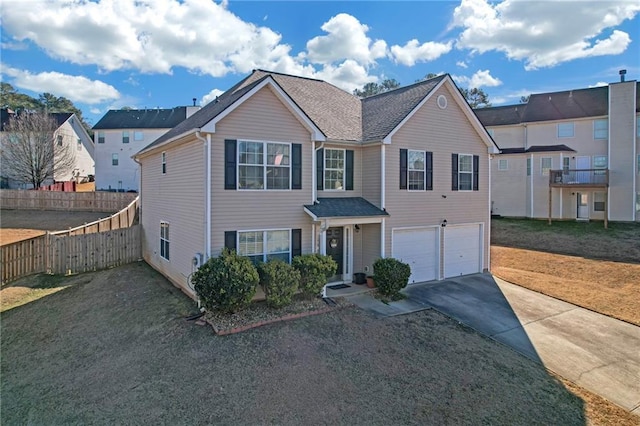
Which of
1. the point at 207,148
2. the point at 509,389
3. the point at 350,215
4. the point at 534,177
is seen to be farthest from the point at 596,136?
the point at 207,148

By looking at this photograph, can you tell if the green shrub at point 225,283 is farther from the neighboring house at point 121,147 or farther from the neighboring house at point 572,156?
the neighboring house at point 121,147

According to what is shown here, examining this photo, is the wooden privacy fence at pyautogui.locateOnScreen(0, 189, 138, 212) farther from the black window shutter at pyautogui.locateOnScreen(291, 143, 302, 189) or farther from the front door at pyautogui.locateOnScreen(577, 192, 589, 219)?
the front door at pyautogui.locateOnScreen(577, 192, 589, 219)

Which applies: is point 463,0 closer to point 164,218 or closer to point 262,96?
point 262,96

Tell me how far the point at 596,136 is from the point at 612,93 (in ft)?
10.8

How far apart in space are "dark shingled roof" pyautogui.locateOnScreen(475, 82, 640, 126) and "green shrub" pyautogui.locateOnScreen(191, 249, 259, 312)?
1222 inches

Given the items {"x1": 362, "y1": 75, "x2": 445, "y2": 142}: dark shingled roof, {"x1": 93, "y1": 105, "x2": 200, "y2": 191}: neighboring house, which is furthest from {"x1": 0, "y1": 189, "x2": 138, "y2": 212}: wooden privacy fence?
{"x1": 362, "y1": 75, "x2": 445, "y2": 142}: dark shingled roof

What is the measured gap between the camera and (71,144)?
135 feet

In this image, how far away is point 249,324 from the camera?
9586 mm

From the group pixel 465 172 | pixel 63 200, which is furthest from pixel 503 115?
pixel 63 200

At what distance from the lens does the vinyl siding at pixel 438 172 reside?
46.4 feet

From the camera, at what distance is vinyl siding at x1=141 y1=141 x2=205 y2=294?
36.5 feet

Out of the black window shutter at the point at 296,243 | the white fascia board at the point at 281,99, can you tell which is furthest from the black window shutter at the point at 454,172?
the black window shutter at the point at 296,243

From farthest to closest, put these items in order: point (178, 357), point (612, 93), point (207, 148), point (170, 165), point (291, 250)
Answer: point (612, 93)
point (170, 165)
point (291, 250)
point (207, 148)
point (178, 357)

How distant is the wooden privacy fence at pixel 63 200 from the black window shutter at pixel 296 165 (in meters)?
21.0
